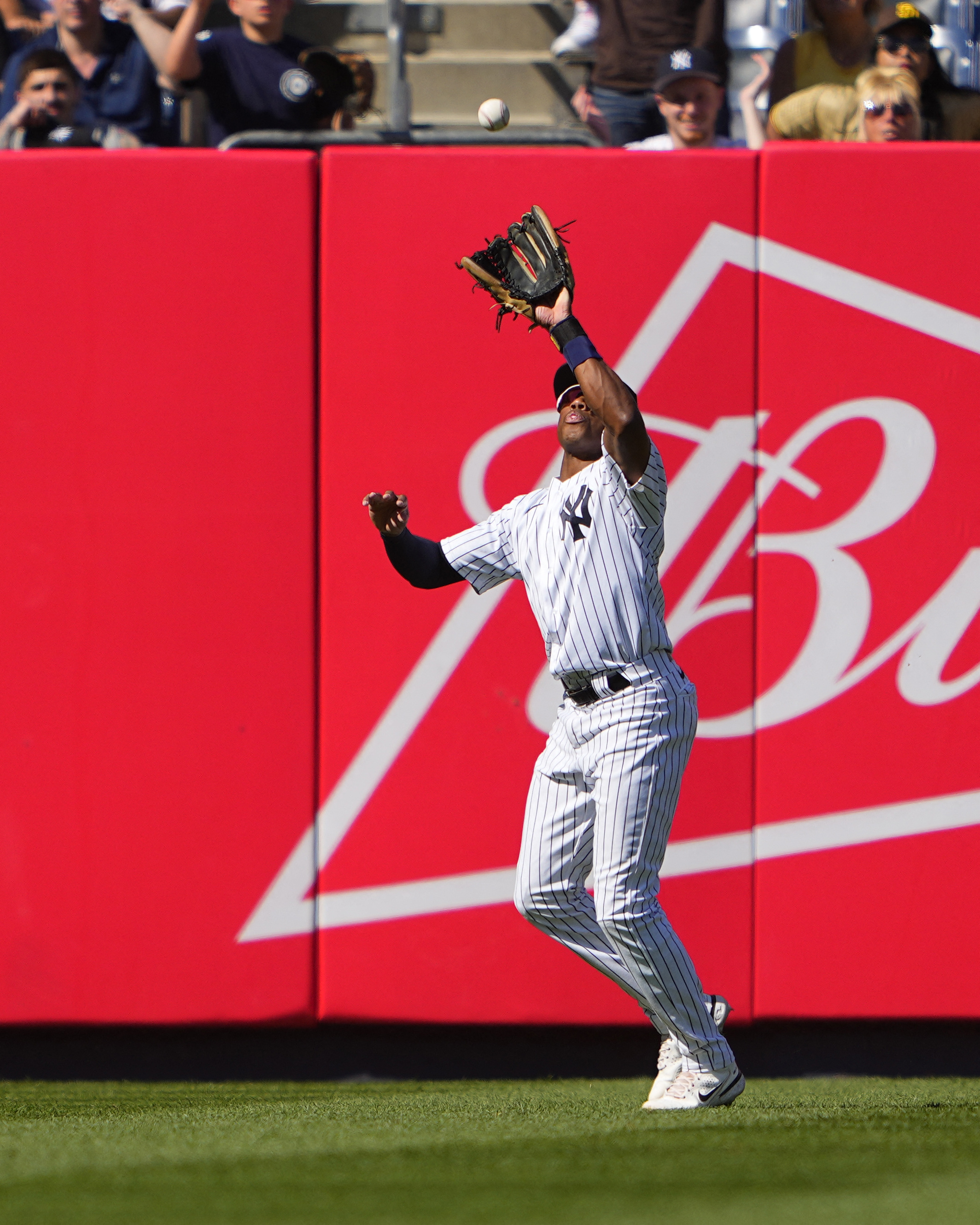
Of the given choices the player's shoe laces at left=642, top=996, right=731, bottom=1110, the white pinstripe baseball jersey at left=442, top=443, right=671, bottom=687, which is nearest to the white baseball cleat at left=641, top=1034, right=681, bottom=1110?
the player's shoe laces at left=642, top=996, right=731, bottom=1110

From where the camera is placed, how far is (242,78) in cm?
518

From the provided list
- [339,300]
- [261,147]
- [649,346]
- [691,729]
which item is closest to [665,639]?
[691,729]

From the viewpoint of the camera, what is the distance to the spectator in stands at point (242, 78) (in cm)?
511

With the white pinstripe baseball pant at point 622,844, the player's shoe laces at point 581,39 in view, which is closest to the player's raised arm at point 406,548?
the white pinstripe baseball pant at point 622,844

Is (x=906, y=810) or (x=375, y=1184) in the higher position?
(x=906, y=810)

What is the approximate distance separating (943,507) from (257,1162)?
9.20 ft

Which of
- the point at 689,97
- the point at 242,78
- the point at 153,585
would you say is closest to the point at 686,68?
the point at 689,97

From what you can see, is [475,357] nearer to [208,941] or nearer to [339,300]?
[339,300]

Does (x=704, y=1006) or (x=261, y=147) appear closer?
(x=704, y=1006)

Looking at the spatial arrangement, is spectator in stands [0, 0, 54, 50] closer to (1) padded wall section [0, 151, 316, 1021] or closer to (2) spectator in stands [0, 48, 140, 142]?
(2) spectator in stands [0, 48, 140, 142]

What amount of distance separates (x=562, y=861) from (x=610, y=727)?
0.37m

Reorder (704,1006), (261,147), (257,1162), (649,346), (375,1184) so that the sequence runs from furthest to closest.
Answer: (261,147)
(649,346)
(704,1006)
(257,1162)
(375,1184)

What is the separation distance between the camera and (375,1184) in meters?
2.54

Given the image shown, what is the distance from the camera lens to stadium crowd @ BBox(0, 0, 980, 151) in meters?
4.91
